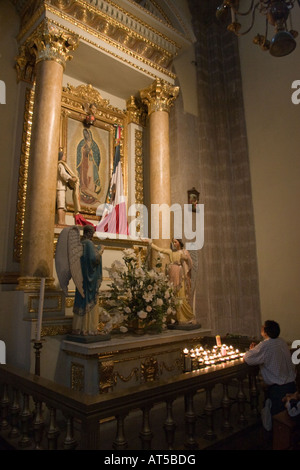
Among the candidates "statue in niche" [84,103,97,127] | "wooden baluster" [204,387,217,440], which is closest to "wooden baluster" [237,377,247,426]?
"wooden baluster" [204,387,217,440]

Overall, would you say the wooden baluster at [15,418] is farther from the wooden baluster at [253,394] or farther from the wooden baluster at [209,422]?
the wooden baluster at [253,394]

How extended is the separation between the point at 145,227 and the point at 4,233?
107 inches

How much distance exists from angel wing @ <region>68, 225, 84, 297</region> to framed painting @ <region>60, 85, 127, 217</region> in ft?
6.82

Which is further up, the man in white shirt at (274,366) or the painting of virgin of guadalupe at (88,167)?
the painting of virgin of guadalupe at (88,167)

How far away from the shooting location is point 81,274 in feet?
13.0

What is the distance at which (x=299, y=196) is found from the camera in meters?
6.66

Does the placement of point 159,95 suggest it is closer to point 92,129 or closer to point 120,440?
point 92,129

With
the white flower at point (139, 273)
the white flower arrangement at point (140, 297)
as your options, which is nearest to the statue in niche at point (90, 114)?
the white flower arrangement at point (140, 297)

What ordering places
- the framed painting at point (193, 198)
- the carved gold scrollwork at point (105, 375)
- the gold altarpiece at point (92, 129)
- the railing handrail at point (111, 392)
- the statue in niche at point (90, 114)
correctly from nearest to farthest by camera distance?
the railing handrail at point (111, 392)
the carved gold scrollwork at point (105, 375)
the gold altarpiece at point (92, 129)
the statue in niche at point (90, 114)
the framed painting at point (193, 198)

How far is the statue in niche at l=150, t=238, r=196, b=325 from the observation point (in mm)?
5152

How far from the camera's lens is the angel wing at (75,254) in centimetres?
390

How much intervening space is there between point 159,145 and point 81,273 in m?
3.67

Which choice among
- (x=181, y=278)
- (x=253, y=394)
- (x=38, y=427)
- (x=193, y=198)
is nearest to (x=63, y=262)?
(x=38, y=427)

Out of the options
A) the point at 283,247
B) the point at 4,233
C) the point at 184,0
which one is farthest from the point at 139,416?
the point at 184,0
